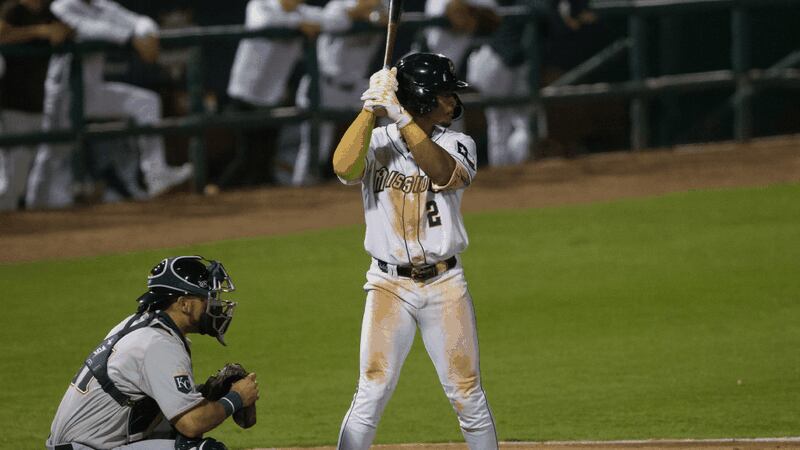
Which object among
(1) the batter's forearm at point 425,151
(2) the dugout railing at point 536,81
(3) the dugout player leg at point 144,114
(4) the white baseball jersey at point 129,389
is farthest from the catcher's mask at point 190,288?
(3) the dugout player leg at point 144,114

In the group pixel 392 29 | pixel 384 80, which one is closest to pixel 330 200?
A: pixel 392 29

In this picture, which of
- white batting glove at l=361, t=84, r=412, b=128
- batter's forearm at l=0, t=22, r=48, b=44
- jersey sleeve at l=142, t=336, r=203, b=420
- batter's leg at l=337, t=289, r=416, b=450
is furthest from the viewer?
batter's forearm at l=0, t=22, r=48, b=44

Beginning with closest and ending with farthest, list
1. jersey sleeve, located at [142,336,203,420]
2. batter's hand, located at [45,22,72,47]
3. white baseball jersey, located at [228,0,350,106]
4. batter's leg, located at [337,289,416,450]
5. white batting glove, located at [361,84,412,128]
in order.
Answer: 1. jersey sleeve, located at [142,336,203,420]
2. white batting glove, located at [361,84,412,128]
3. batter's leg, located at [337,289,416,450]
4. batter's hand, located at [45,22,72,47]
5. white baseball jersey, located at [228,0,350,106]

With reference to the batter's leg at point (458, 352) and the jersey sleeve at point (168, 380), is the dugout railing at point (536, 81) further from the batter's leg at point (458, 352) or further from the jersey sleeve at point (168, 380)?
the jersey sleeve at point (168, 380)

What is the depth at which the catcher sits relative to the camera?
15.7 feet

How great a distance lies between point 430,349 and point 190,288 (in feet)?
3.17

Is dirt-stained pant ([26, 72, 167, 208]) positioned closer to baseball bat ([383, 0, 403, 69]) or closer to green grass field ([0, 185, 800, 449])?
green grass field ([0, 185, 800, 449])

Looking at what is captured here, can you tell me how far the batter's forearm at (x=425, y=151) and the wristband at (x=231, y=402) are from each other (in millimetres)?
1031

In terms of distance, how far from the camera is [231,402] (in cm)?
500

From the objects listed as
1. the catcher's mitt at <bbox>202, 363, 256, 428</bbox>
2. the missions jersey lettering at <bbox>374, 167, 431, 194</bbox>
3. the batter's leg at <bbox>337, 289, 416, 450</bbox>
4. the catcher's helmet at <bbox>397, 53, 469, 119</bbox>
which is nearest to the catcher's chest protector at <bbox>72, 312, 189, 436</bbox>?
the catcher's mitt at <bbox>202, 363, 256, 428</bbox>

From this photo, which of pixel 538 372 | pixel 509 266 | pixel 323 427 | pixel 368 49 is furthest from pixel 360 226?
pixel 323 427

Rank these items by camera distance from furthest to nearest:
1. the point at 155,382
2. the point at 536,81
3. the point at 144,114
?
the point at 536,81
the point at 144,114
the point at 155,382

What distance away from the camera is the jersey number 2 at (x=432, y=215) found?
17.7ft

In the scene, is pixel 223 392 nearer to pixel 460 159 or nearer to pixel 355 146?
pixel 355 146
